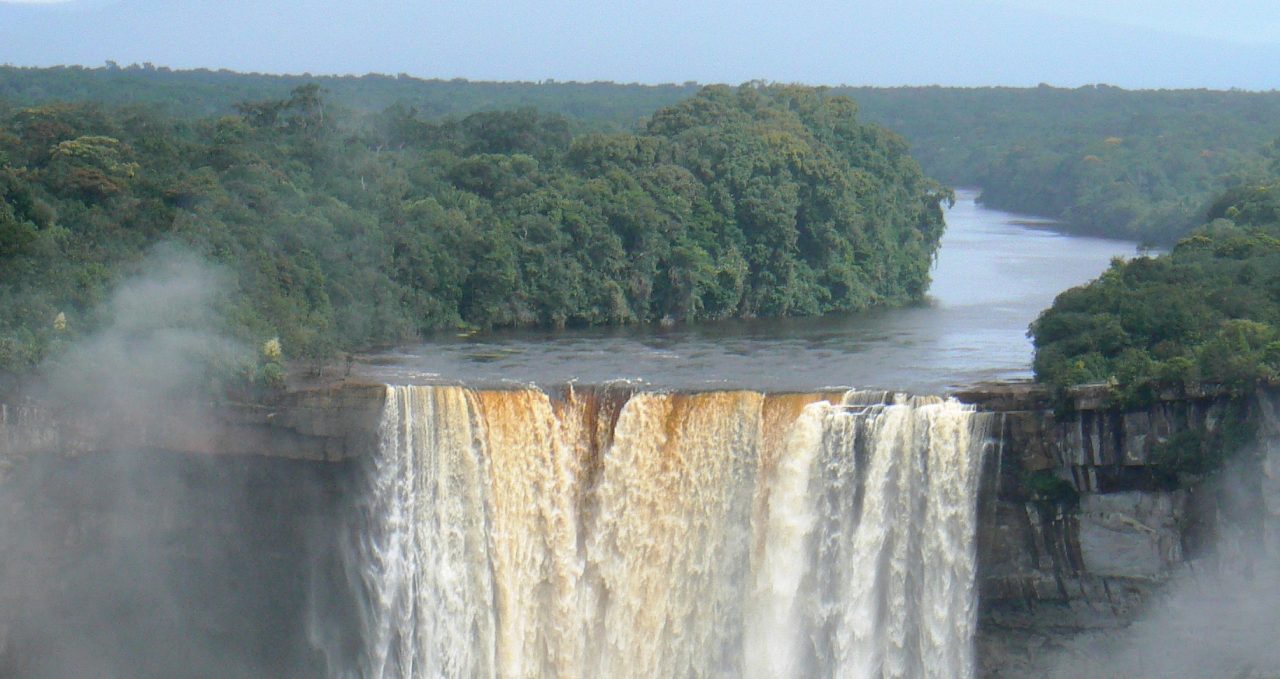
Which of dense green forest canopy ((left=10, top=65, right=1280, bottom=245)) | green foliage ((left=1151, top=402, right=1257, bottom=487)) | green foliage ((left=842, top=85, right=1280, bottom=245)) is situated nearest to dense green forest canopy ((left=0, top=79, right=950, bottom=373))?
dense green forest canopy ((left=10, top=65, right=1280, bottom=245))

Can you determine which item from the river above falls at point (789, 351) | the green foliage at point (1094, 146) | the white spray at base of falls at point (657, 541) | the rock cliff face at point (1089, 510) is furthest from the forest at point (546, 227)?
the white spray at base of falls at point (657, 541)

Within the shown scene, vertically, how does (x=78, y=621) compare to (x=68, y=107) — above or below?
below

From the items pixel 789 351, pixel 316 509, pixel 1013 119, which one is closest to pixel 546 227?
pixel 789 351

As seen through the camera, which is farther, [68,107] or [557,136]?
[557,136]

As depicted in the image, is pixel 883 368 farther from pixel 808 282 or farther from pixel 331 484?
pixel 808 282

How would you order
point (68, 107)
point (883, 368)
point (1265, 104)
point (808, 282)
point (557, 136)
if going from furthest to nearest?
1. point (1265, 104)
2. point (557, 136)
3. point (808, 282)
4. point (68, 107)
5. point (883, 368)

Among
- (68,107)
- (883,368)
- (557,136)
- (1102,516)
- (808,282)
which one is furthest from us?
(557,136)

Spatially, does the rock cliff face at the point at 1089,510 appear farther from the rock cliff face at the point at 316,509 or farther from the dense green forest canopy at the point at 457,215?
the dense green forest canopy at the point at 457,215

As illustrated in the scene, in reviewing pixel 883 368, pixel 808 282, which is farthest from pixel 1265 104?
pixel 883 368
